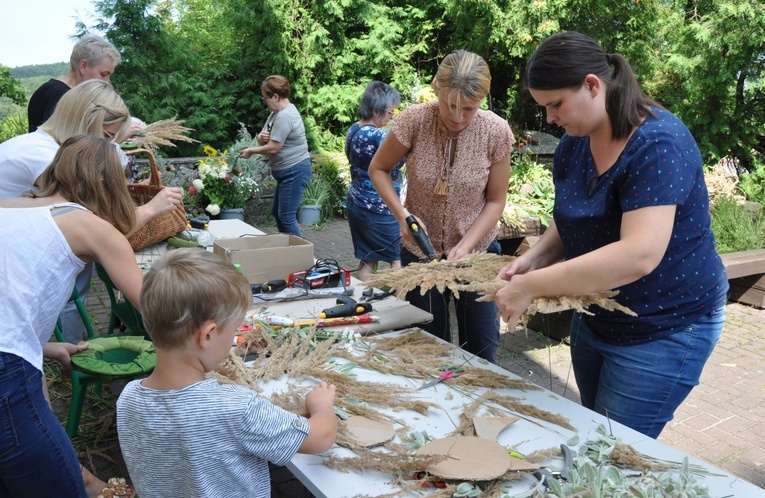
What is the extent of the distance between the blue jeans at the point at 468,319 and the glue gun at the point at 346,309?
1.12ft

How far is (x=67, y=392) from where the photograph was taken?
3809 millimetres

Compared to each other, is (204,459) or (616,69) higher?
(616,69)

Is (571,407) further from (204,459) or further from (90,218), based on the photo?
(90,218)

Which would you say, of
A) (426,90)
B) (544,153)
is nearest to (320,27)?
(426,90)

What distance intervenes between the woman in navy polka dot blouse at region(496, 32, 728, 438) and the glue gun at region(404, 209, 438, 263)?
811 millimetres

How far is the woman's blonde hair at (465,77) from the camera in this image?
8.45 feet

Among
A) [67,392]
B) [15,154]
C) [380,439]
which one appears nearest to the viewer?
[380,439]

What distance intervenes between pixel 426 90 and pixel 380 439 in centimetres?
1081

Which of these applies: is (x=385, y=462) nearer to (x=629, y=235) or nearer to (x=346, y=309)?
(x=629, y=235)

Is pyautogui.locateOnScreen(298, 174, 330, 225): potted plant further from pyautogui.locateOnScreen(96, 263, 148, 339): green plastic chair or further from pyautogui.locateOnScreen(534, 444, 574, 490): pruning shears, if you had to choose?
pyautogui.locateOnScreen(534, 444, 574, 490): pruning shears

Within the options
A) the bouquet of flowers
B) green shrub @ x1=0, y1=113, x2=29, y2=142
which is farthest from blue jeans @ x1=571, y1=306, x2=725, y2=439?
green shrub @ x1=0, y1=113, x2=29, y2=142

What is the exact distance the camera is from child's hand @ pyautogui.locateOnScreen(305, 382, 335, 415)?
168 cm

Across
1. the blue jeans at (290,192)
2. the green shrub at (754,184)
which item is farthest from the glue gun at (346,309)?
the green shrub at (754,184)

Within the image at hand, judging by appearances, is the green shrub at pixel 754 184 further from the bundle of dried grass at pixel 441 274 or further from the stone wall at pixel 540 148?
the bundle of dried grass at pixel 441 274
